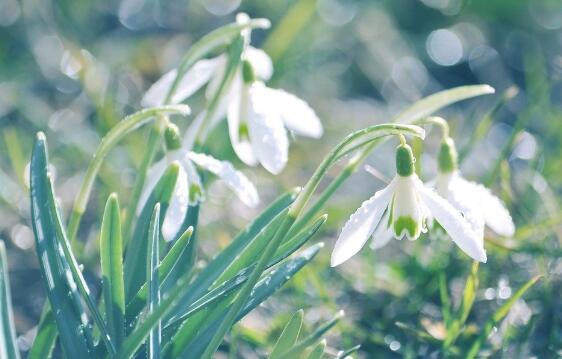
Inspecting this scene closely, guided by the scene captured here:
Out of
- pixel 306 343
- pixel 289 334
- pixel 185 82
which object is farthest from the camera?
pixel 185 82

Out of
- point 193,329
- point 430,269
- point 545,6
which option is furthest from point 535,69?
point 193,329

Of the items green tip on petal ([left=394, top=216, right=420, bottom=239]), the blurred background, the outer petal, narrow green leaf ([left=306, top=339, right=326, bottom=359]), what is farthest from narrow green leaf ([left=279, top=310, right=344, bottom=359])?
the outer petal

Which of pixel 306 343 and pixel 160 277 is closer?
pixel 306 343

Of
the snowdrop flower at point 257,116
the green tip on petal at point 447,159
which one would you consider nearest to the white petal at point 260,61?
the snowdrop flower at point 257,116

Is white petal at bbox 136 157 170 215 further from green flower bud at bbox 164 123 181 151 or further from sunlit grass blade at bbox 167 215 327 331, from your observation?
sunlit grass blade at bbox 167 215 327 331

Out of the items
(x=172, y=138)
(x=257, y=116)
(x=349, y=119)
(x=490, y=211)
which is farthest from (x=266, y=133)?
(x=349, y=119)

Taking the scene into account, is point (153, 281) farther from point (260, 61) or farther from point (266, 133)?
point (260, 61)

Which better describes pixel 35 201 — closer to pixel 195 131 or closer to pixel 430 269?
pixel 195 131
